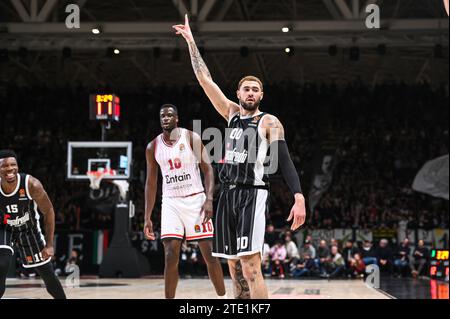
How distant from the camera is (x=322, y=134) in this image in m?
23.8

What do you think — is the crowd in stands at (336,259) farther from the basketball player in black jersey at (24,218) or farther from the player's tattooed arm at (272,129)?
the player's tattooed arm at (272,129)

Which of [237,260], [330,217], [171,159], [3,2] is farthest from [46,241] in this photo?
[330,217]

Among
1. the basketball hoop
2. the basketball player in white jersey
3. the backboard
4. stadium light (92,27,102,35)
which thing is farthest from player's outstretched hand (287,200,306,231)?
stadium light (92,27,102,35)

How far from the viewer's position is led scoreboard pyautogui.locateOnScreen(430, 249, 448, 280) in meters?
17.2

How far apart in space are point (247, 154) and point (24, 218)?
2269mm

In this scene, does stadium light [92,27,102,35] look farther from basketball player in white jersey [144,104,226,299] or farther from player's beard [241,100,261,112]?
player's beard [241,100,261,112]

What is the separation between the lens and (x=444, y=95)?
23938 millimetres

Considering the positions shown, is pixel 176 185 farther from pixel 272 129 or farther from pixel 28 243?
pixel 272 129

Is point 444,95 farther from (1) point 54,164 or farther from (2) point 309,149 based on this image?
(1) point 54,164

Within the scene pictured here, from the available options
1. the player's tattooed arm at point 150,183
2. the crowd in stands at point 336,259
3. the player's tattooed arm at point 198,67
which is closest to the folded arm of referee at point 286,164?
the player's tattooed arm at point 198,67

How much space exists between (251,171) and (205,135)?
18501 mm

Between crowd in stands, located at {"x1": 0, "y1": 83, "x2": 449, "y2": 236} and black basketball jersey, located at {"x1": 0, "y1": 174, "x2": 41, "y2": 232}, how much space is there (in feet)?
47.9

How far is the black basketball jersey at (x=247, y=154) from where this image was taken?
16.7 feet

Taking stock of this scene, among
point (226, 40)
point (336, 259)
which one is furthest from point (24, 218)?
point (336, 259)
